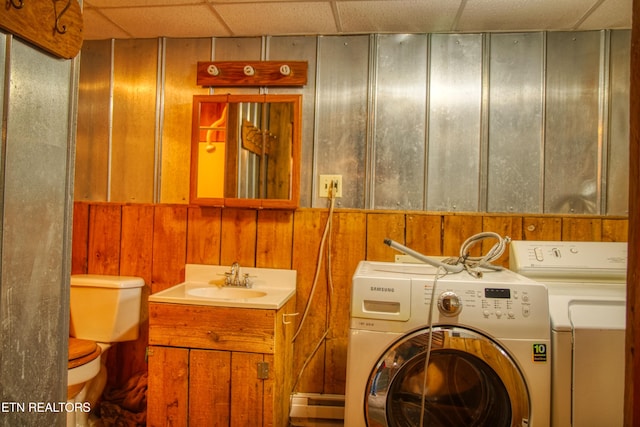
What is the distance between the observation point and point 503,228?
6.19 ft

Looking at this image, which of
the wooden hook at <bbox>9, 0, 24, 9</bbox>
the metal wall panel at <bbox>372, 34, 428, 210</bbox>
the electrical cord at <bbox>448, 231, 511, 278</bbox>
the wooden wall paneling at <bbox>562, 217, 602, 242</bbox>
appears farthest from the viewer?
the metal wall panel at <bbox>372, 34, 428, 210</bbox>

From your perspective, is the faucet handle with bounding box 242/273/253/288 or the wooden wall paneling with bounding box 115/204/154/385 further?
the wooden wall paneling with bounding box 115/204/154/385

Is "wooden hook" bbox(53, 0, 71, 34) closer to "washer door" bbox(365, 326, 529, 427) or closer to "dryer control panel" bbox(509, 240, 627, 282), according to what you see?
"washer door" bbox(365, 326, 529, 427)

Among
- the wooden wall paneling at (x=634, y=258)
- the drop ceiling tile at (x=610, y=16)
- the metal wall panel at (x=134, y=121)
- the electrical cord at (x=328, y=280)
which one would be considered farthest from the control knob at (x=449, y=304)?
the metal wall panel at (x=134, y=121)

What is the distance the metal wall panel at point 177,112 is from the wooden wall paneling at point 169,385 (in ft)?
2.80

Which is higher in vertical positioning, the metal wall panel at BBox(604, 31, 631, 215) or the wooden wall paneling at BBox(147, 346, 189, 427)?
the metal wall panel at BBox(604, 31, 631, 215)

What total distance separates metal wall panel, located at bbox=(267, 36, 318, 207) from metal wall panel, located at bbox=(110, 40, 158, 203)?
76 cm

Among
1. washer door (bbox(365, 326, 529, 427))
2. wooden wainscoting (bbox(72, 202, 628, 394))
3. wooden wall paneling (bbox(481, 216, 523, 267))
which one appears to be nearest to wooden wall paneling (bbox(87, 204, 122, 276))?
wooden wainscoting (bbox(72, 202, 628, 394))

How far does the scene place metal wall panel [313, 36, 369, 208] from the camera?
6.48 feet

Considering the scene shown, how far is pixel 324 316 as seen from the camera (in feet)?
6.47

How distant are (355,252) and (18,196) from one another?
150cm

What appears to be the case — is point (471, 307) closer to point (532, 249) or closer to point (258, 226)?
point (532, 249)

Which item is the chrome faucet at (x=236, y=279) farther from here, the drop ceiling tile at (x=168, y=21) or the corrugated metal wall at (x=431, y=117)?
the drop ceiling tile at (x=168, y=21)

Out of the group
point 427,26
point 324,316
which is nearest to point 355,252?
point 324,316
